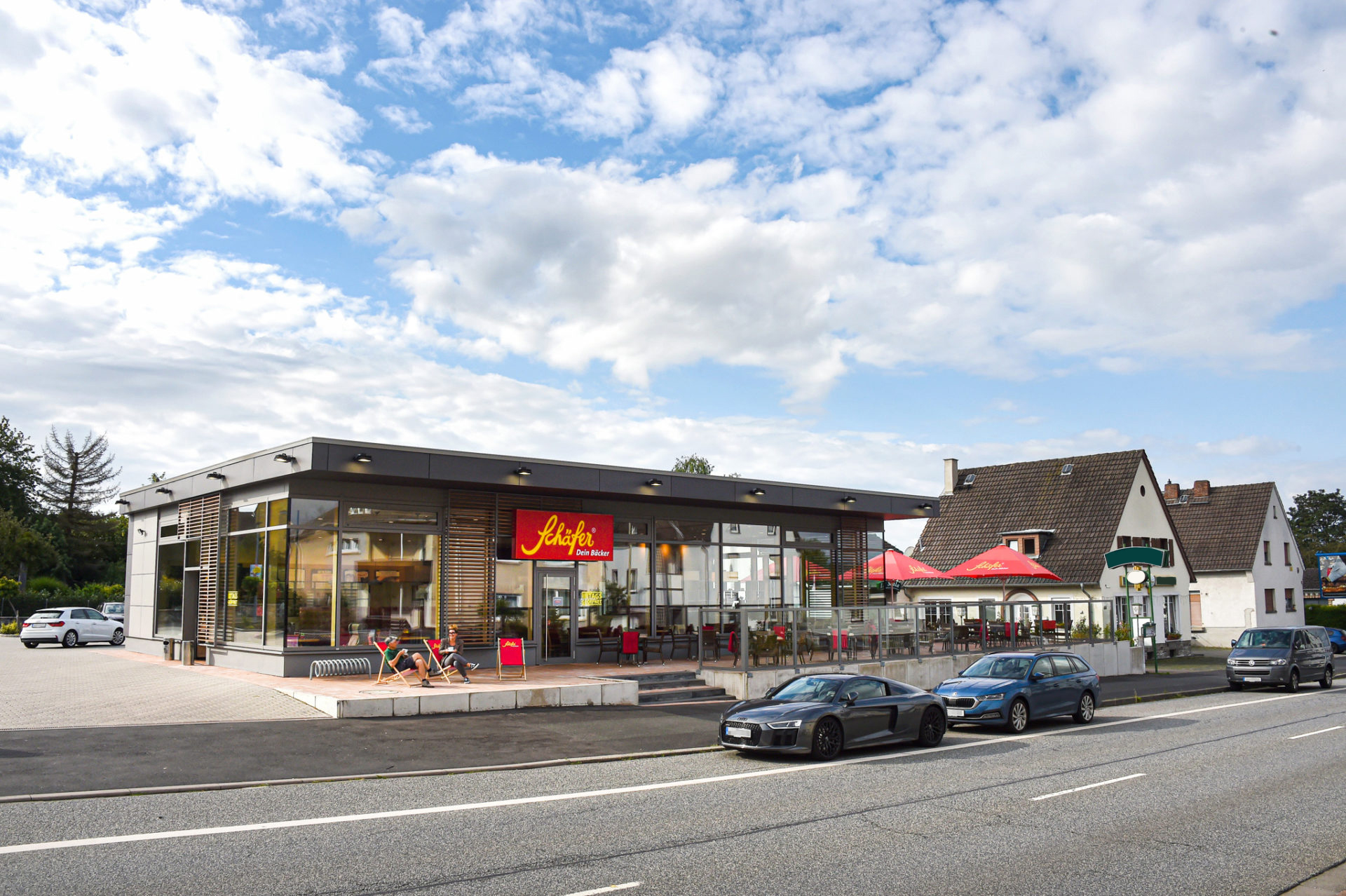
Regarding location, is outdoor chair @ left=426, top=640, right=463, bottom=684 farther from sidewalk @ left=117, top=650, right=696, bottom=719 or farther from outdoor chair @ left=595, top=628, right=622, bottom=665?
outdoor chair @ left=595, top=628, right=622, bottom=665

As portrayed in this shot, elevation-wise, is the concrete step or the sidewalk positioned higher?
the sidewalk

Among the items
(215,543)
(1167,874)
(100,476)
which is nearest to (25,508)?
(100,476)

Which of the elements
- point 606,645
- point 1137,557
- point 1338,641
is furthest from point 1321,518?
point 606,645

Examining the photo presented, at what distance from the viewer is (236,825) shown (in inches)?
357

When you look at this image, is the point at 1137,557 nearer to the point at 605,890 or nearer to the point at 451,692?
the point at 451,692

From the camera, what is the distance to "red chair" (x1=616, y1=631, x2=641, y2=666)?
2358cm

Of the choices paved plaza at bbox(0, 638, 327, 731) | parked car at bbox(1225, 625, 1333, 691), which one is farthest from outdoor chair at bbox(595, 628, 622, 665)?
parked car at bbox(1225, 625, 1333, 691)

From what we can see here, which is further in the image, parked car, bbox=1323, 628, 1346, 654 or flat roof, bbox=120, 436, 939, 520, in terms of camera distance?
parked car, bbox=1323, 628, 1346, 654

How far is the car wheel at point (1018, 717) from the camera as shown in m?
16.7

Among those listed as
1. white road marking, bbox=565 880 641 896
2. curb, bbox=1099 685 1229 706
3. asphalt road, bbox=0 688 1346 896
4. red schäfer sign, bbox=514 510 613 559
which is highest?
red schäfer sign, bbox=514 510 613 559

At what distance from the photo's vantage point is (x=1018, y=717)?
16.9 metres

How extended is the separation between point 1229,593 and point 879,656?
3466 cm

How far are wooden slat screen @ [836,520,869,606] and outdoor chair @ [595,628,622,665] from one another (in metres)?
7.97

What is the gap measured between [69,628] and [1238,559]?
5060 centimetres
